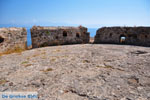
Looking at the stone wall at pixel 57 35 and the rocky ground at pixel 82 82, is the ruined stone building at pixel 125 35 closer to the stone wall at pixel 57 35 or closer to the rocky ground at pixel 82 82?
the stone wall at pixel 57 35

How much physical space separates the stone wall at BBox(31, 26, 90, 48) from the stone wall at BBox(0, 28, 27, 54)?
104 centimetres

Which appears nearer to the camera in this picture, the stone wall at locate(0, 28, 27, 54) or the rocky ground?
the rocky ground

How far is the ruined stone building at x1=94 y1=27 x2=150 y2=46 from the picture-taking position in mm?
11188

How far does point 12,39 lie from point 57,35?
13.3 feet

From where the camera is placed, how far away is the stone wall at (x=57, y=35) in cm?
1067

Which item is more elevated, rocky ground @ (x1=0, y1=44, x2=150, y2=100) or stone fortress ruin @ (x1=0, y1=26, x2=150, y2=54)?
stone fortress ruin @ (x1=0, y1=26, x2=150, y2=54)

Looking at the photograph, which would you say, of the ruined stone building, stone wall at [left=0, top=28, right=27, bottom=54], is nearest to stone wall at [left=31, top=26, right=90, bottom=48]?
stone wall at [left=0, top=28, right=27, bottom=54]

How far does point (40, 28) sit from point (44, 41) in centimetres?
123

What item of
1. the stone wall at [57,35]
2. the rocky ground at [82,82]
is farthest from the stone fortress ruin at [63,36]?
the rocky ground at [82,82]

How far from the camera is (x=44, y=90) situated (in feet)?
10.5

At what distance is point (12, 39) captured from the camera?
348 inches

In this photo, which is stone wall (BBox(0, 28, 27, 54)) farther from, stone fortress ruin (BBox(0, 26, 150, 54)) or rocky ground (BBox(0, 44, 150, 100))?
rocky ground (BBox(0, 44, 150, 100))

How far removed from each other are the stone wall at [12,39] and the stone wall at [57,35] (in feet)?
3.41

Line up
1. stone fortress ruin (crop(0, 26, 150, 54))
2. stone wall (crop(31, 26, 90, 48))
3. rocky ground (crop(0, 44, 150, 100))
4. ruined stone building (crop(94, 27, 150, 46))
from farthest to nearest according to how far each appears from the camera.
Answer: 1. ruined stone building (crop(94, 27, 150, 46))
2. stone wall (crop(31, 26, 90, 48))
3. stone fortress ruin (crop(0, 26, 150, 54))
4. rocky ground (crop(0, 44, 150, 100))
